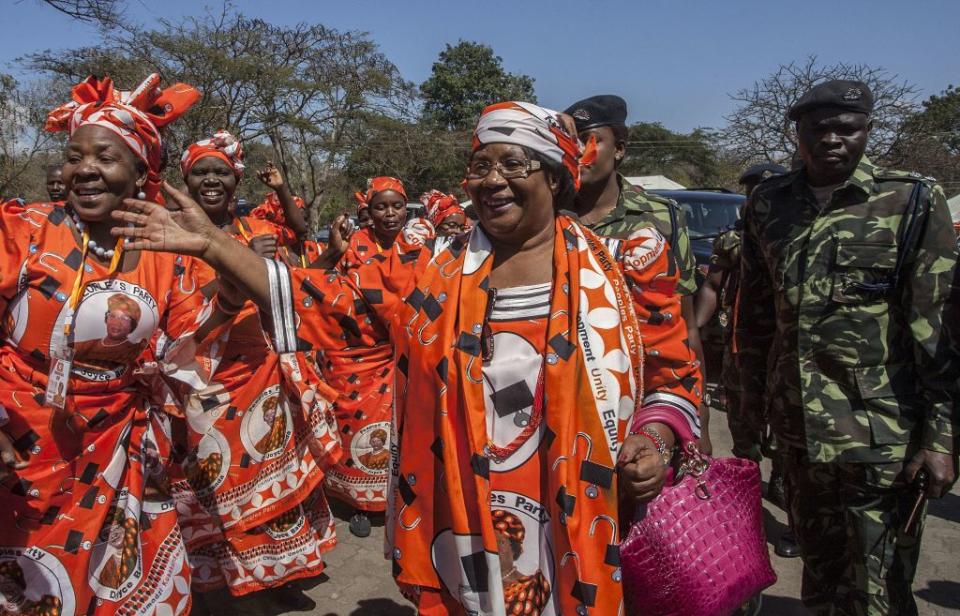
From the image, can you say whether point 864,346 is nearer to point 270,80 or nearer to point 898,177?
point 898,177

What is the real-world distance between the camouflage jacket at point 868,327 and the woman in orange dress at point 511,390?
3.05ft

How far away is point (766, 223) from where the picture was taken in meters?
3.04

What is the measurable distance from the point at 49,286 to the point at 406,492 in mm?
1550

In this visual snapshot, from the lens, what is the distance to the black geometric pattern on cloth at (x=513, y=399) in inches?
78.0

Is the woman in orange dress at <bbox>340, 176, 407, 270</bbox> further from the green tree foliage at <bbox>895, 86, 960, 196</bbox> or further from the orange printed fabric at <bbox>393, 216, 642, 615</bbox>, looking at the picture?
the green tree foliage at <bbox>895, 86, 960, 196</bbox>

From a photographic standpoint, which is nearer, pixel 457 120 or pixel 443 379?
pixel 443 379

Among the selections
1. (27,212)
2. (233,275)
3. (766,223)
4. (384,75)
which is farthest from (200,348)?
(384,75)

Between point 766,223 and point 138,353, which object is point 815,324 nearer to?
point 766,223

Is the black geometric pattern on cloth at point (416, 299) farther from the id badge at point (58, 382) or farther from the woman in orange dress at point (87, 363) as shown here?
the id badge at point (58, 382)

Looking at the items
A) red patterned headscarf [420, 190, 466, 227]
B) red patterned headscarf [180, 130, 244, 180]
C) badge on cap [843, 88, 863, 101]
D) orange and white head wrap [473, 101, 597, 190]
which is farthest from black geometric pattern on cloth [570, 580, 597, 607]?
red patterned headscarf [420, 190, 466, 227]

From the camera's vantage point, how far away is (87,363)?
2.73m

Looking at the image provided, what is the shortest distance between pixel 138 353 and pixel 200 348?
277 mm

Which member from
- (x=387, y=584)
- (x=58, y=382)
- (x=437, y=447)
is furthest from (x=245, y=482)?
(x=437, y=447)

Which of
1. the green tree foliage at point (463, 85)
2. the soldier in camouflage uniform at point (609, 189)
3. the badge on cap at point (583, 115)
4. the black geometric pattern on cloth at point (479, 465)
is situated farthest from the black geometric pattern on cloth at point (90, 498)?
the green tree foliage at point (463, 85)
